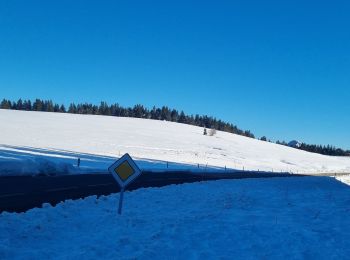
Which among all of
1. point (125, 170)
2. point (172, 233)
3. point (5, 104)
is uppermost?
point (5, 104)

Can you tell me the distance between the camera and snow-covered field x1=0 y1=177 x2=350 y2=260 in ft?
25.0

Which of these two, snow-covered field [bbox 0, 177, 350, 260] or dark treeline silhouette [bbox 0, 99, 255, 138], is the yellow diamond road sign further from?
dark treeline silhouette [bbox 0, 99, 255, 138]

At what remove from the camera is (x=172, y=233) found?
30.0 feet

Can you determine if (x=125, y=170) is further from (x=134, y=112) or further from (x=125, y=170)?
(x=134, y=112)

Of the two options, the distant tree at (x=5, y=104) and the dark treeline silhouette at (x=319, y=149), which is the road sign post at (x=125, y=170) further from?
the dark treeline silhouette at (x=319, y=149)

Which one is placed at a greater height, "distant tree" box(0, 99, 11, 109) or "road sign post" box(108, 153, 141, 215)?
"distant tree" box(0, 99, 11, 109)

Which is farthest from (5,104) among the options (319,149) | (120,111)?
(319,149)

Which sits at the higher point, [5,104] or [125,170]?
[5,104]

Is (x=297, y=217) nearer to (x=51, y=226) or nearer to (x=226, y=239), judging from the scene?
(x=226, y=239)

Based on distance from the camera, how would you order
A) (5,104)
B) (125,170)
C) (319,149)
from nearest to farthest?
1. (125,170)
2. (5,104)
3. (319,149)

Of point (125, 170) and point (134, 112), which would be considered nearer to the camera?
point (125, 170)

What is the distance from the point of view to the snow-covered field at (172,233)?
25.0 feet

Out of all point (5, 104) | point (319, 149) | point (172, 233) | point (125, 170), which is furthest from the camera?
point (319, 149)

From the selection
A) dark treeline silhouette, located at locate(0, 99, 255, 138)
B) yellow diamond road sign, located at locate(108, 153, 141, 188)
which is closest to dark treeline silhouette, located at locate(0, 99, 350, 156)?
dark treeline silhouette, located at locate(0, 99, 255, 138)
